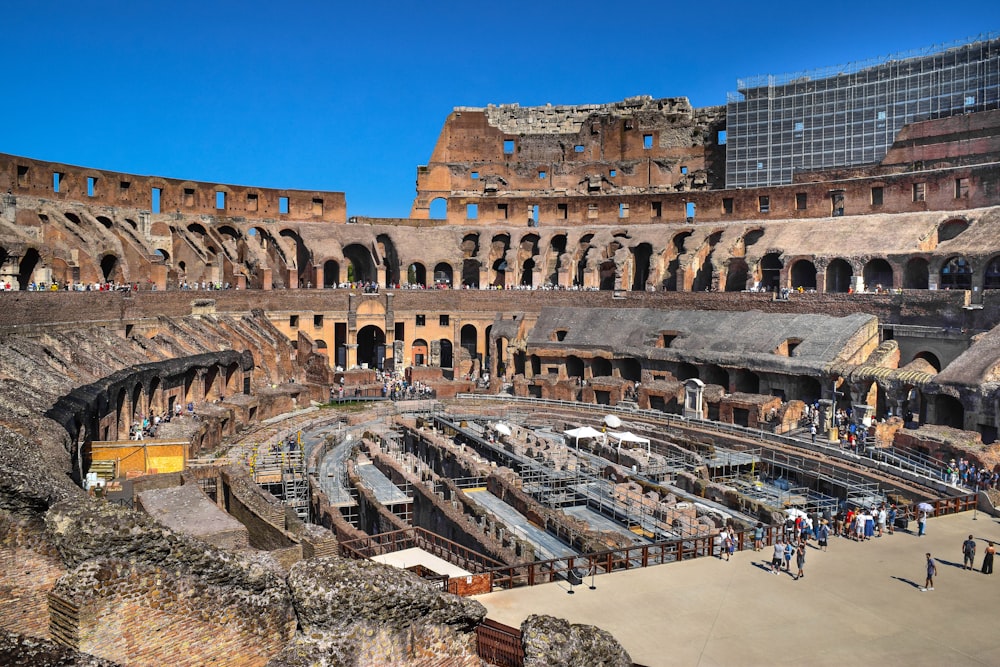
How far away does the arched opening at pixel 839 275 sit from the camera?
1587 inches

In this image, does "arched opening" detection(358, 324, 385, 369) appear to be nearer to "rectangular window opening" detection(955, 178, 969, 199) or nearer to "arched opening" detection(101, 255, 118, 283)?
"arched opening" detection(101, 255, 118, 283)

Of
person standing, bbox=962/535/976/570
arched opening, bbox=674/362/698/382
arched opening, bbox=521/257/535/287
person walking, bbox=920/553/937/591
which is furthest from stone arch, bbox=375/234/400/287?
person walking, bbox=920/553/937/591

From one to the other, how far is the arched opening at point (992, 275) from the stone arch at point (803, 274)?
28.6 feet

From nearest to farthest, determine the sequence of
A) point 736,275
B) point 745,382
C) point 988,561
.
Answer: point 988,561 < point 745,382 < point 736,275

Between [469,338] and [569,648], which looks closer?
[569,648]

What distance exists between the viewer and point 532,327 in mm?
43406

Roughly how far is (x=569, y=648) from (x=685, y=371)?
101 ft

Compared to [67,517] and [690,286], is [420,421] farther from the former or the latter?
[67,517]

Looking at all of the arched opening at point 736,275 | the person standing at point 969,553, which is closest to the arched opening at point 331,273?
the arched opening at point 736,275

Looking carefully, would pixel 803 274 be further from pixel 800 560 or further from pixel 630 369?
pixel 800 560

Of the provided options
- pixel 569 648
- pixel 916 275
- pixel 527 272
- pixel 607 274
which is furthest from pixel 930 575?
pixel 527 272

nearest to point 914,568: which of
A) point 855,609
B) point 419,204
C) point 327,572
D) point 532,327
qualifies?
point 855,609

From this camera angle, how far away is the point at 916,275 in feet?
122

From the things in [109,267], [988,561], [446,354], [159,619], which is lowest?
[988,561]
